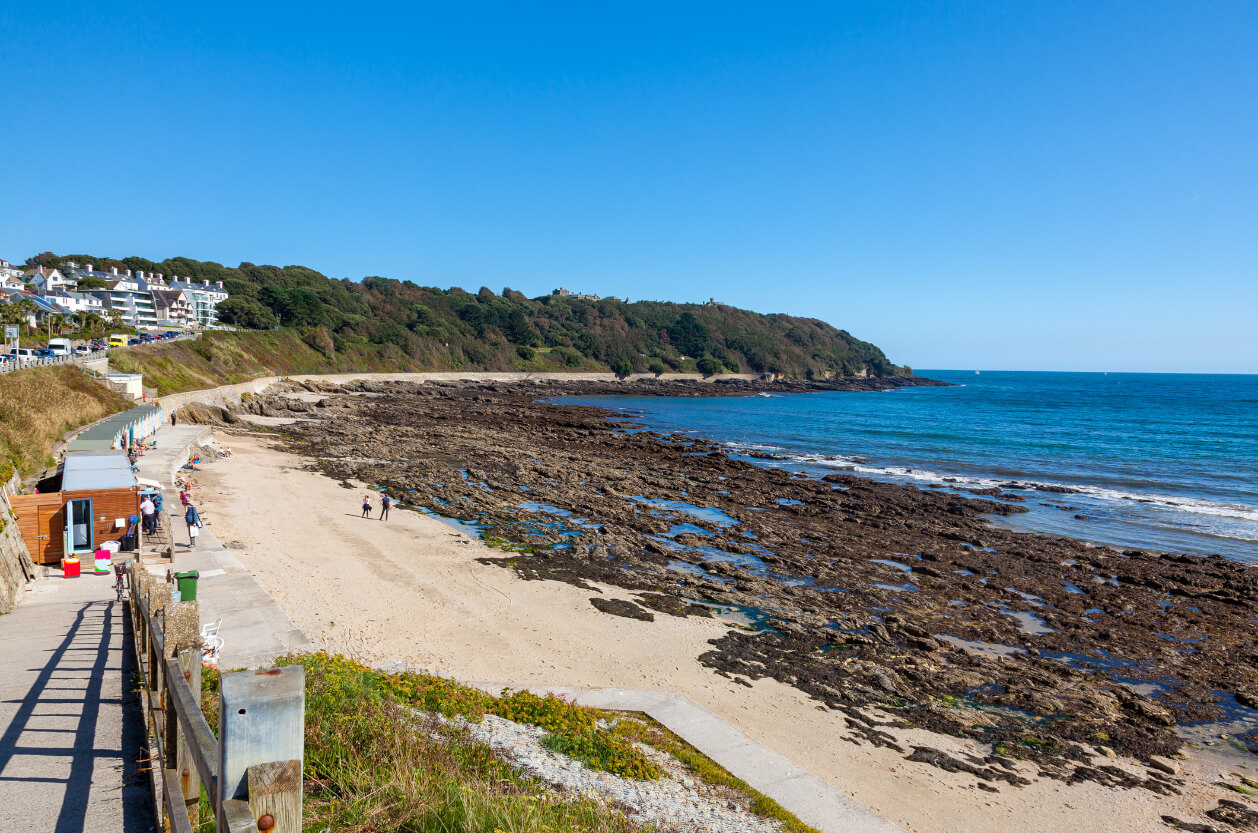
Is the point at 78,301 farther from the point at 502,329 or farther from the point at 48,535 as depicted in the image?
the point at 48,535

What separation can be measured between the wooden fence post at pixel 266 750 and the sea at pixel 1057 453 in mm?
29283

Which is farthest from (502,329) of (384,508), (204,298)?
(384,508)

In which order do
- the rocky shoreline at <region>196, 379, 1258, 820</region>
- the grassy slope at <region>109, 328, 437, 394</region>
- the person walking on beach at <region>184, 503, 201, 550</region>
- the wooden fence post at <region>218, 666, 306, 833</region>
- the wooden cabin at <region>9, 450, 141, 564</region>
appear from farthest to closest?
the grassy slope at <region>109, 328, 437, 394</region>
the person walking on beach at <region>184, 503, 201, 550</region>
the wooden cabin at <region>9, 450, 141, 564</region>
the rocky shoreline at <region>196, 379, 1258, 820</region>
the wooden fence post at <region>218, 666, 306, 833</region>

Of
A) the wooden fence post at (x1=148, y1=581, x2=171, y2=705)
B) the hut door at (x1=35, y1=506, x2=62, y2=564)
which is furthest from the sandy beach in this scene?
the wooden fence post at (x1=148, y1=581, x2=171, y2=705)

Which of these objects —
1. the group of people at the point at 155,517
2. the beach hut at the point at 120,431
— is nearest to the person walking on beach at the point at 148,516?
the group of people at the point at 155,517

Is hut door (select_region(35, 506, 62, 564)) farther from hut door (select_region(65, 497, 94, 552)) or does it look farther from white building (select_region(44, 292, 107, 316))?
white building (select_region(44, 292, 107, 316))

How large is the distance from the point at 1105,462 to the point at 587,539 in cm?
3897

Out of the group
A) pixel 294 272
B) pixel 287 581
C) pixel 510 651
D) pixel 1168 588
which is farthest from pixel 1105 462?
pixel 294 272

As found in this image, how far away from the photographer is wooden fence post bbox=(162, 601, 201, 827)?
395 cm

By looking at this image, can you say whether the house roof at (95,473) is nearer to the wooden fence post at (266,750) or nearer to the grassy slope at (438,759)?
the grassy slope at (438,759)

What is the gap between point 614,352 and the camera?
13950 centimetres

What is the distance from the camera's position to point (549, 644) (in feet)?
47.1

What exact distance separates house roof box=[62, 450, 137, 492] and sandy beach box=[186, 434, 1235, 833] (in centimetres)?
341

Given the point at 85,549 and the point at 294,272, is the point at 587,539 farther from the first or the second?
the point at 294,272
